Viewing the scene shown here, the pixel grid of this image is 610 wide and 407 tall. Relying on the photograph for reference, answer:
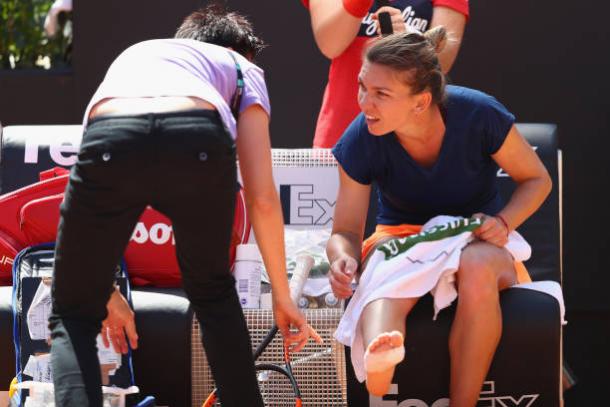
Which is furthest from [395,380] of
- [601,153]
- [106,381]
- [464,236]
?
[601,153]

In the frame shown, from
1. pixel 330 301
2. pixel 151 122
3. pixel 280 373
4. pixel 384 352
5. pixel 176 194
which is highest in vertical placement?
pixel 151 122

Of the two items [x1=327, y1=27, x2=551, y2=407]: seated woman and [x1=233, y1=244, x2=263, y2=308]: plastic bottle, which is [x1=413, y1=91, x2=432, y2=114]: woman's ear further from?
[x1=233, y1=244, x2=263, y2=308]: plastic bottle

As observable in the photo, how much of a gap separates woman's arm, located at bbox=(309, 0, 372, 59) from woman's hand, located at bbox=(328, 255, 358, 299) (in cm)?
89

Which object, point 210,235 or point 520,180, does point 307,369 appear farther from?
point 210,235

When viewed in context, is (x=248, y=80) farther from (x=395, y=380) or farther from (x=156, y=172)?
(x=395, y=380)

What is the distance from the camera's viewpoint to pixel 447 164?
10.4 ft

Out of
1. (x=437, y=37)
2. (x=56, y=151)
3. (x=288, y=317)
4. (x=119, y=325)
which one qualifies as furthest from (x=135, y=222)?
(x=56, y=151)

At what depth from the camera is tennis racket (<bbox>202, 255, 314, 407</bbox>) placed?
3.12 m

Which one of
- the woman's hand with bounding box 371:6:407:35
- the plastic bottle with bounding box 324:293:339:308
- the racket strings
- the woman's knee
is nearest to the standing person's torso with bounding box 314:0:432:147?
the woman's hand with bounding box 371:6:407:35

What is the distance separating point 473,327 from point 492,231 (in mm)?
292

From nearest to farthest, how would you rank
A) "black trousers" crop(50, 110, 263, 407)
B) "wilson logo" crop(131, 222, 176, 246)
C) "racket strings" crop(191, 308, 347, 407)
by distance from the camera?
1. "black trousers" crop(50, 110, 263, 407)
2. "racket strings" crop(191, 308, 347, 407)
3. "wilson logo" crop(131, 222, 176, 246)

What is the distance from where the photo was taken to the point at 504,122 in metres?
3.16

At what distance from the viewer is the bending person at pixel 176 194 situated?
7.48ft

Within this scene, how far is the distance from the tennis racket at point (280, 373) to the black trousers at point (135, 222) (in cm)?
57
